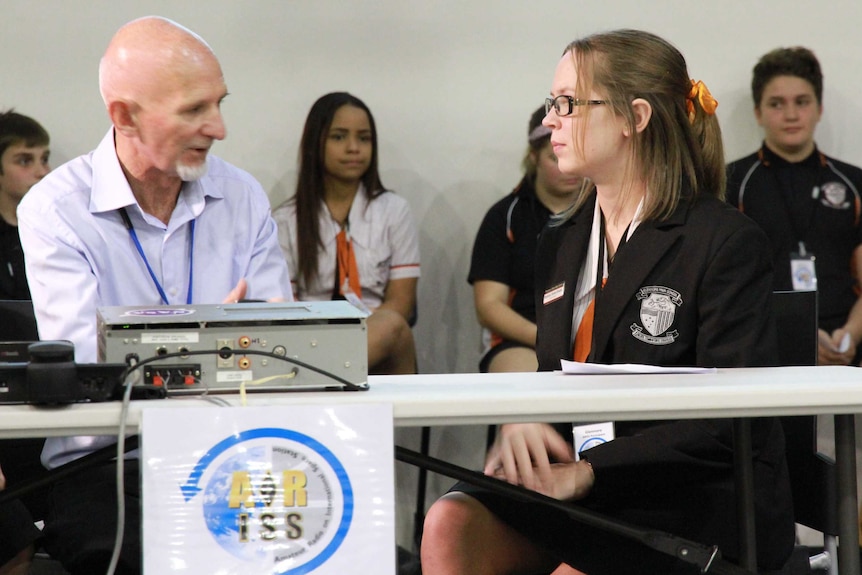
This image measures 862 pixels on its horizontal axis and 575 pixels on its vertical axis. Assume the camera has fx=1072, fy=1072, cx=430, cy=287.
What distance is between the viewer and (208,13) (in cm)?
449

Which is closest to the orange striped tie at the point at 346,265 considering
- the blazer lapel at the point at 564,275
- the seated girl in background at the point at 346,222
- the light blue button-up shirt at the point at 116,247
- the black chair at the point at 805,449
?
the seated girl in background at the point at 346,222

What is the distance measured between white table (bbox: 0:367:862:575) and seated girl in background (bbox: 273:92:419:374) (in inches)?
102

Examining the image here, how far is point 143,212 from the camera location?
2.28 meters

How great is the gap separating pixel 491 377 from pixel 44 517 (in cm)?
127

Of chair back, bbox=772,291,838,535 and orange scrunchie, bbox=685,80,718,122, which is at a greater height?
orange scrunchie, bbox=685,80,718,122

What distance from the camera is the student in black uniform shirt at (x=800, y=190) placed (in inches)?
171

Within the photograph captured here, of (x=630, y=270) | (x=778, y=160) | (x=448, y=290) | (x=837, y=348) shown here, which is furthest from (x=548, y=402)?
(x=778, y=160)

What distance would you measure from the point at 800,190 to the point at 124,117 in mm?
3053

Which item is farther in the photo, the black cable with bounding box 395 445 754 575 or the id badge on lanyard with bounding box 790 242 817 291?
the id badge on lanyard with bounding box 790 242 817 291

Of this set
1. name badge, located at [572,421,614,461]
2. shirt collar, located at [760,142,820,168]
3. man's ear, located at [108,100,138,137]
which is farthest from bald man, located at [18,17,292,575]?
shirt collar, located at [760,142,820,168]

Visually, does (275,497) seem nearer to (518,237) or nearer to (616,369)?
(616,369)

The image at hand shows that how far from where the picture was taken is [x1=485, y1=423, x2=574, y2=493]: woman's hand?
169 centimetres

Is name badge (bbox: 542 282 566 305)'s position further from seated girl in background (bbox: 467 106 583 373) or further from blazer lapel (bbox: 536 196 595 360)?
seated girl in background (bbox: 467 106 583 373)

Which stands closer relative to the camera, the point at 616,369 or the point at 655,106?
the point at 616,369
